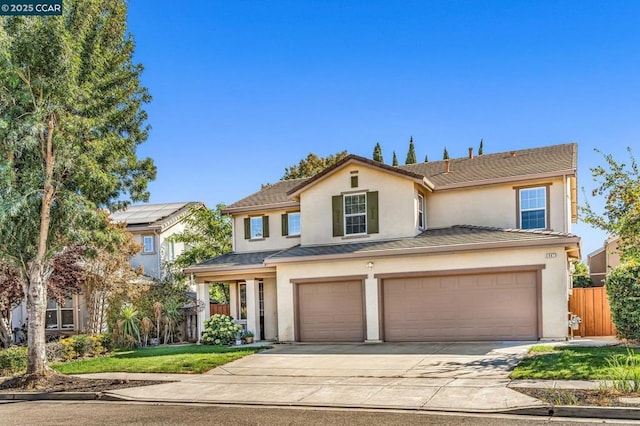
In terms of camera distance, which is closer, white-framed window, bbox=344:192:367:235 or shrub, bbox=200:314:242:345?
shrub, bbox=200:314:242:345

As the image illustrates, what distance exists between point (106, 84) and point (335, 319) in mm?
10477

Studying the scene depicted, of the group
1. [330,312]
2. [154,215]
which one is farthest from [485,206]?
[154,215]

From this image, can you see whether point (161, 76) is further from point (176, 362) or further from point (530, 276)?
point (530, 276)

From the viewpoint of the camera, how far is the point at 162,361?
16.1 m

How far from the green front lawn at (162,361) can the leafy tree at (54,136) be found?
2359mm

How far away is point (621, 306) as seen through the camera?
14922mm

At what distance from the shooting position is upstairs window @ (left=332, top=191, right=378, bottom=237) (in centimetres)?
2030

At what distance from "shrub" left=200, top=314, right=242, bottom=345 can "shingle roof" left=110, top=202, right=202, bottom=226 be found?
33.1 ft

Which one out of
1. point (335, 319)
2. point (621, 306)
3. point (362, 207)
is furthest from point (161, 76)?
point (621, 306)

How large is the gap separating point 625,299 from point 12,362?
17.4 meters

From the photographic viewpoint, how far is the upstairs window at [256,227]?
23.8m

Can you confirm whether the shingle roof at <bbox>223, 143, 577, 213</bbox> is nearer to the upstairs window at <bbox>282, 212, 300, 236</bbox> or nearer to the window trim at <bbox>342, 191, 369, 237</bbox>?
the upstairs window at <bbox>282, 212, 300, 236</bbox>

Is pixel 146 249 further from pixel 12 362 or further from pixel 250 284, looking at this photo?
pixel 12 362

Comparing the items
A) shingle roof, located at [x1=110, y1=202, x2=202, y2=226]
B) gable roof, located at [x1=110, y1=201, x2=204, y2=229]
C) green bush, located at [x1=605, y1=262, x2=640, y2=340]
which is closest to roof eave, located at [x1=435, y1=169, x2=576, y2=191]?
green bush, located at [x1=605, y1=262, x2=640, y2=340]
